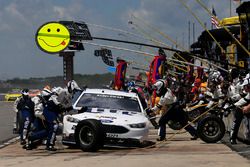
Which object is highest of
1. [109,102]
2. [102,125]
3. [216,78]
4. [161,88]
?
[216,78]

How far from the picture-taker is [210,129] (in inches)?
541

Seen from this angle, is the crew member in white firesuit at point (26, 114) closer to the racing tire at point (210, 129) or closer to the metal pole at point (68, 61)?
the racing tire at point (210, 129)

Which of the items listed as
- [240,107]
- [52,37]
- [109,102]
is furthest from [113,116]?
[52,37]

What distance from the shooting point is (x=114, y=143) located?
1235 centimetres

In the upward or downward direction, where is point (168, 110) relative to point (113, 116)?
upward

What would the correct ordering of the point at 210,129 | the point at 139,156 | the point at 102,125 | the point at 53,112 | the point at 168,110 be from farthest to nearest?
the point at 168,110, the point at 210,129, the point at 53,112, the point at 102,125, the point at 139,156

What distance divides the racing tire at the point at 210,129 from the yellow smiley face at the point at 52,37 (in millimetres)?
4156

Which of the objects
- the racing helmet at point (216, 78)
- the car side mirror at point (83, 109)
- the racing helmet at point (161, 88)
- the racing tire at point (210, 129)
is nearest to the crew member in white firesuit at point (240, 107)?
the racing tire at point (210, 129)

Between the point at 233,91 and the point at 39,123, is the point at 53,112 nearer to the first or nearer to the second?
the point at 39,123

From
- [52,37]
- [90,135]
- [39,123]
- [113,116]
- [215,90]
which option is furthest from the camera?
[215,90]

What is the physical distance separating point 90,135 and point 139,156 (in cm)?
157

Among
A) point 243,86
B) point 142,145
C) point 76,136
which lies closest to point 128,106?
point 142,145

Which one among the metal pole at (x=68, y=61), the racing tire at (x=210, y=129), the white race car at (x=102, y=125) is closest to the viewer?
the white race car at (x=102, y=125)

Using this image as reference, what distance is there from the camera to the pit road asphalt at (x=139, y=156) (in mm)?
9734
